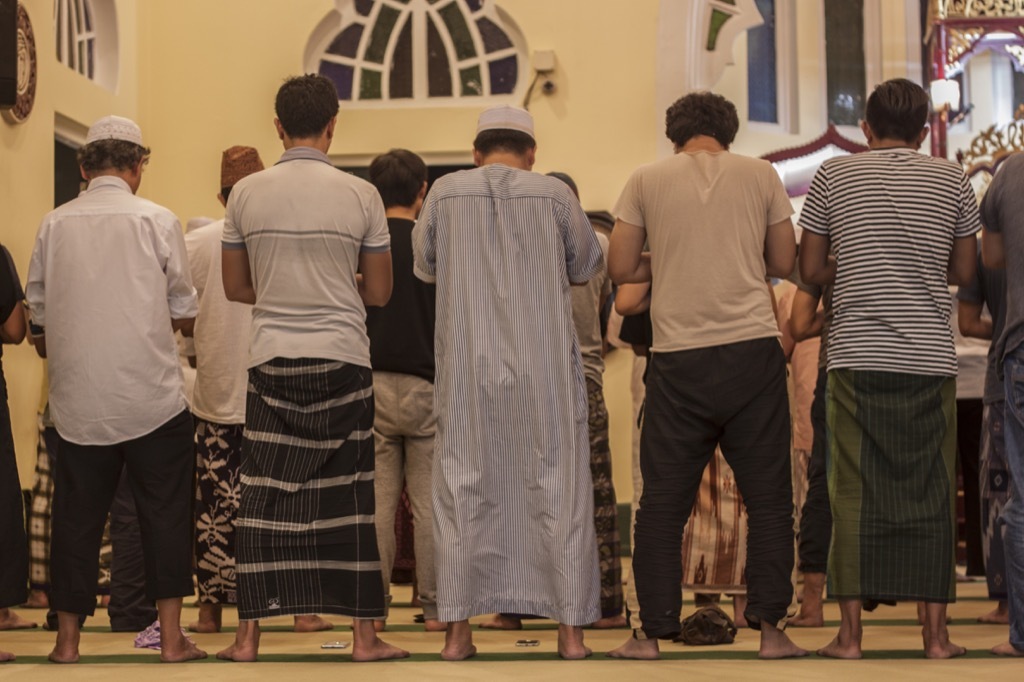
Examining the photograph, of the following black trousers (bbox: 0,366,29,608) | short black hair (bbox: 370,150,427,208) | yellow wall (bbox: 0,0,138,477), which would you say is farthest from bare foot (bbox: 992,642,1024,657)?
yellow wall (bbox: 0,0,138,477)

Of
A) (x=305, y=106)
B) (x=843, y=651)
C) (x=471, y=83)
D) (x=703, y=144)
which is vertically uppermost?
(x=471, y=83)

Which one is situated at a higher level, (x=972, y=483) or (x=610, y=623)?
(x=972, y=483)

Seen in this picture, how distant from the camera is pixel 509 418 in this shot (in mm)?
4195

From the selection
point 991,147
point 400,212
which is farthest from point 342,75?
point 400,212

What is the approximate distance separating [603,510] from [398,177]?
1302 millimetres

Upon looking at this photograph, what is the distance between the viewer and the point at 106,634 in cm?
504

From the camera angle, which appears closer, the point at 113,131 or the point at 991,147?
the point at 113,131

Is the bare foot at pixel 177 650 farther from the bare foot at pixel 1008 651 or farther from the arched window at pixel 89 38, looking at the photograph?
the arched window at pixel 89 38

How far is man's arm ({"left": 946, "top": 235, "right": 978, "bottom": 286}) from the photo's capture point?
4254mm

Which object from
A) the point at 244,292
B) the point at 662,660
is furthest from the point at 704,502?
the point at 244,292

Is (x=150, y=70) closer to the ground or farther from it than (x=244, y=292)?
farther from it

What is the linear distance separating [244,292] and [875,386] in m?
1.77

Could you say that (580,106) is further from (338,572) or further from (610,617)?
(338,572)

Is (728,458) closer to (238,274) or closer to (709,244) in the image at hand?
(709,244)
